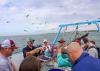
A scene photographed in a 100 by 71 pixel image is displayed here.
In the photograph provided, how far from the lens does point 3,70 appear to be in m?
4.45

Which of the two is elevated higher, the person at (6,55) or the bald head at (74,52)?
the bald head at (74,52)

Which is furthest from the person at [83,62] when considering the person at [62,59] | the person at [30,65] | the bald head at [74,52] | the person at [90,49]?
the person at [90,49]

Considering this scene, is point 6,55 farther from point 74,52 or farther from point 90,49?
point 90,49

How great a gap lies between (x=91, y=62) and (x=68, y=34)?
27.3ft

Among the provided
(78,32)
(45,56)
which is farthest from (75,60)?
(78,32)

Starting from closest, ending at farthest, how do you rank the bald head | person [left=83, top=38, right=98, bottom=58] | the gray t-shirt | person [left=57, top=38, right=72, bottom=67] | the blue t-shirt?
1. the blue t-shirt
2. the bald head
3. the gray t-shirt
4. person [left=57, top=38, right=72, bottom=67]
5. person [left=83, top=38, right=98, bottom=58]

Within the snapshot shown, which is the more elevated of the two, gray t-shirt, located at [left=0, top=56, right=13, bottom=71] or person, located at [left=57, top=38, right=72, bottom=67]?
gray t-shirt, located at [left=0, top=56, right=13, bottom=71]

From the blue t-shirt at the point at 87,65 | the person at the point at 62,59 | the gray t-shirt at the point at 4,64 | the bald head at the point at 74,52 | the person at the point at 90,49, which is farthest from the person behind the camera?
the person at the point at 90,49

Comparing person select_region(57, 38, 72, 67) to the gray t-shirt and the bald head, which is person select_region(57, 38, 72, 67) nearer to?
the gray t-shirt

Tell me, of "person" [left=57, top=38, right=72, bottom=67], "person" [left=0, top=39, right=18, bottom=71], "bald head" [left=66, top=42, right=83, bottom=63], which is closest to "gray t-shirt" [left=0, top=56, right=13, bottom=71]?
"person" [left=0, top=39, right=18, bottom=71]

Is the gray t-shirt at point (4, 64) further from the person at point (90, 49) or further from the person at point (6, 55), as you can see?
the person at point (90, 49)

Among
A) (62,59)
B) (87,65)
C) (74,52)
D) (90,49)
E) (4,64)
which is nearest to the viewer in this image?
(87,65)

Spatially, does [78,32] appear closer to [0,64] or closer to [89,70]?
[0,64]

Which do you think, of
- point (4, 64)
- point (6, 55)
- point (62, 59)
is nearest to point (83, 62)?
point (4, 64)
